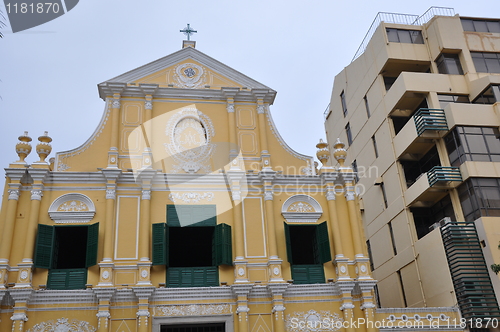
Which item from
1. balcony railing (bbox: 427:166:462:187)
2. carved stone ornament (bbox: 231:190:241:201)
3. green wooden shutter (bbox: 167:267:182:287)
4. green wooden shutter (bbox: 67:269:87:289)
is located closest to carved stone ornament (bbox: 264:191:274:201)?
carved stone ornament (bbox: 231:190:241:201)

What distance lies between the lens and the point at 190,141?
19.6 m

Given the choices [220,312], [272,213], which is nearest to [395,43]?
[272,213]

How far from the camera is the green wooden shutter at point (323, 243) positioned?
17.9 meters

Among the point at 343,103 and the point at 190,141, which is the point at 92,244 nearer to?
the point at 190,141

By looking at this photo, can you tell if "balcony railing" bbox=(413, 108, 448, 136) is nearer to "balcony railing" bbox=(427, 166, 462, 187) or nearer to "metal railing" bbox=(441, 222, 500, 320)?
"balcony railing" bbox=(427, 166, 462, 187)

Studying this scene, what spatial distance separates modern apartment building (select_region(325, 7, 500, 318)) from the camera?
2095 cm

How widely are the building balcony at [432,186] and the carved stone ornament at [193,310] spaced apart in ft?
37.8

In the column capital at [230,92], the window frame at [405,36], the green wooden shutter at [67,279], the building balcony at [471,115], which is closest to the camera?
the green wooden shutter at [67,279]

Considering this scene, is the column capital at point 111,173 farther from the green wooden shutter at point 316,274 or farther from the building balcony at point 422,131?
the building balcony at point 422,131

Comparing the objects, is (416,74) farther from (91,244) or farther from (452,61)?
(91,244)

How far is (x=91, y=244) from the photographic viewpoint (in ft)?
55.5

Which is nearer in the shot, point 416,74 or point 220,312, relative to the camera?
point 220,312

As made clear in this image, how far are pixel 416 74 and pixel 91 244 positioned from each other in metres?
17.8

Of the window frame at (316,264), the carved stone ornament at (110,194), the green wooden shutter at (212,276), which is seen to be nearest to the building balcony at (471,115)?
the window frame at (316,264)
